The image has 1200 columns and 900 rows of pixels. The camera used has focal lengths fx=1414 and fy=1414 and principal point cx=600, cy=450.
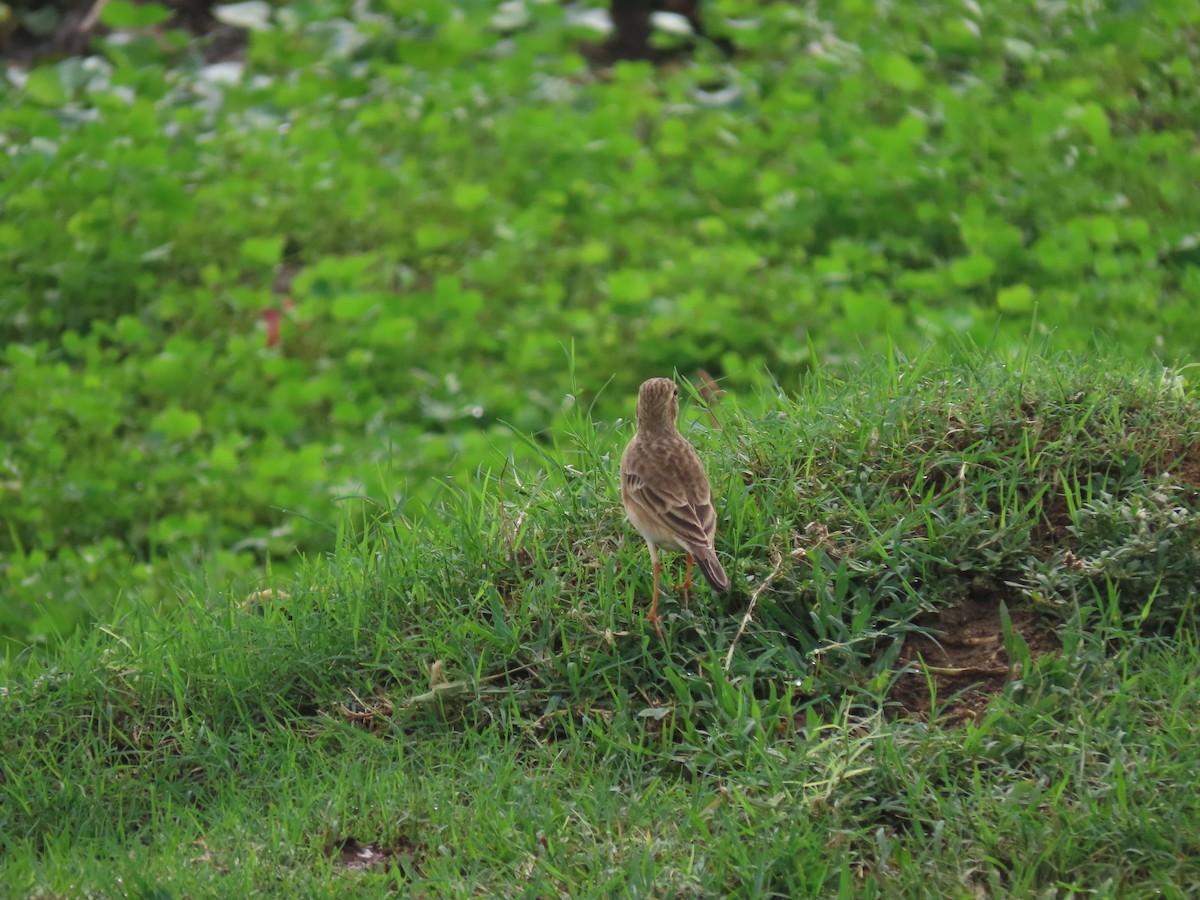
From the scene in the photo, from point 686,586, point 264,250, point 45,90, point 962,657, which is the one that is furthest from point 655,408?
point 45,90

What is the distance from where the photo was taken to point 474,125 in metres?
9.94

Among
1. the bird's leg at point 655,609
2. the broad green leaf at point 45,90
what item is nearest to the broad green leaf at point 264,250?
the broad green leaf at point 45,90

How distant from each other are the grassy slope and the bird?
20 cm

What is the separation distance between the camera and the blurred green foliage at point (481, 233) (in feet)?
23.6

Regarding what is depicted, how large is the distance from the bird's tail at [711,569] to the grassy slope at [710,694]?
0.64 ft

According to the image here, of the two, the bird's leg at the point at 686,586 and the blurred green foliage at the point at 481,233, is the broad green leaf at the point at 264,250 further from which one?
the bird's leg at the point at 686,586

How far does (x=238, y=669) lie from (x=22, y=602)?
2.27 meters

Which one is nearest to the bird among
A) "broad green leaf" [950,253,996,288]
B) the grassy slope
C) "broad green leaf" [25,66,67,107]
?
the grassy slope

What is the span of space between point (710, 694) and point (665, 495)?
59 centimetres

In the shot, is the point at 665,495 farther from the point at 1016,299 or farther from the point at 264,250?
the point at 264,250

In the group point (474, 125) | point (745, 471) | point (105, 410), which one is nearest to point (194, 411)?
point (105, 410)

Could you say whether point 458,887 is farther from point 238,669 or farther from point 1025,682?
point 1025,682

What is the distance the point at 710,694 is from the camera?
411 centimetres

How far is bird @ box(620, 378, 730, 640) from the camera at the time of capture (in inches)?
162
